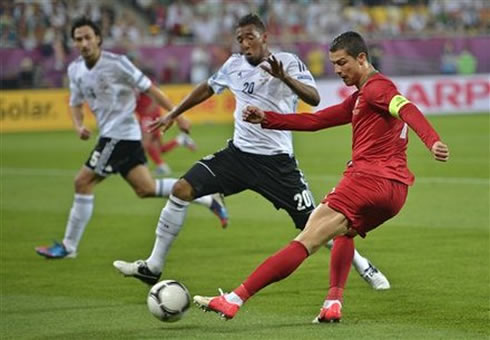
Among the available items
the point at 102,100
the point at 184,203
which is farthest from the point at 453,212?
the point at 184,203

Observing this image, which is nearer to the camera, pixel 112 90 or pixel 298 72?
pixel 298 72

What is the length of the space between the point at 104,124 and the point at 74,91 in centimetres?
Result: 62

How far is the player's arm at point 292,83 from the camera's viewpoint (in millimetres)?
9002

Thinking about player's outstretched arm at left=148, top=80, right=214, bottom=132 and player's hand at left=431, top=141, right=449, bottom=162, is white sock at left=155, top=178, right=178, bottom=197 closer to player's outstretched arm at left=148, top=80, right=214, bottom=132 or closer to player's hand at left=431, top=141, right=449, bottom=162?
player's outstretched arm at left=148, top=80, right=214, bottom=132

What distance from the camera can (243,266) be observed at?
11.9m

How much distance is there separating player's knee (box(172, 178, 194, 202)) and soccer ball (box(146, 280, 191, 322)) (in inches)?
67.8

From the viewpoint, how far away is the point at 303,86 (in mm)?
9539

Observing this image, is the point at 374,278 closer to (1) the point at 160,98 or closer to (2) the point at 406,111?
(2) the point at 406,111

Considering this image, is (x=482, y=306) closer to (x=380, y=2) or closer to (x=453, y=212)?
(x=453, y=212)

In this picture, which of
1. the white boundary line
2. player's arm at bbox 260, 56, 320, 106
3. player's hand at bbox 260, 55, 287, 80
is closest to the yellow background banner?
the white boundary line

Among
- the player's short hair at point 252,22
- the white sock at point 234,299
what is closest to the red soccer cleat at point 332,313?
the white sock at point 234,299

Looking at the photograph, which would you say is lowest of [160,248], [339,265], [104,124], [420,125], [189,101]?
[160,248]

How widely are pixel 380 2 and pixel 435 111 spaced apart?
6.99 meters

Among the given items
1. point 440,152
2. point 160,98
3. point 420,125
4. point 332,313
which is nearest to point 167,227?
point 332,313
